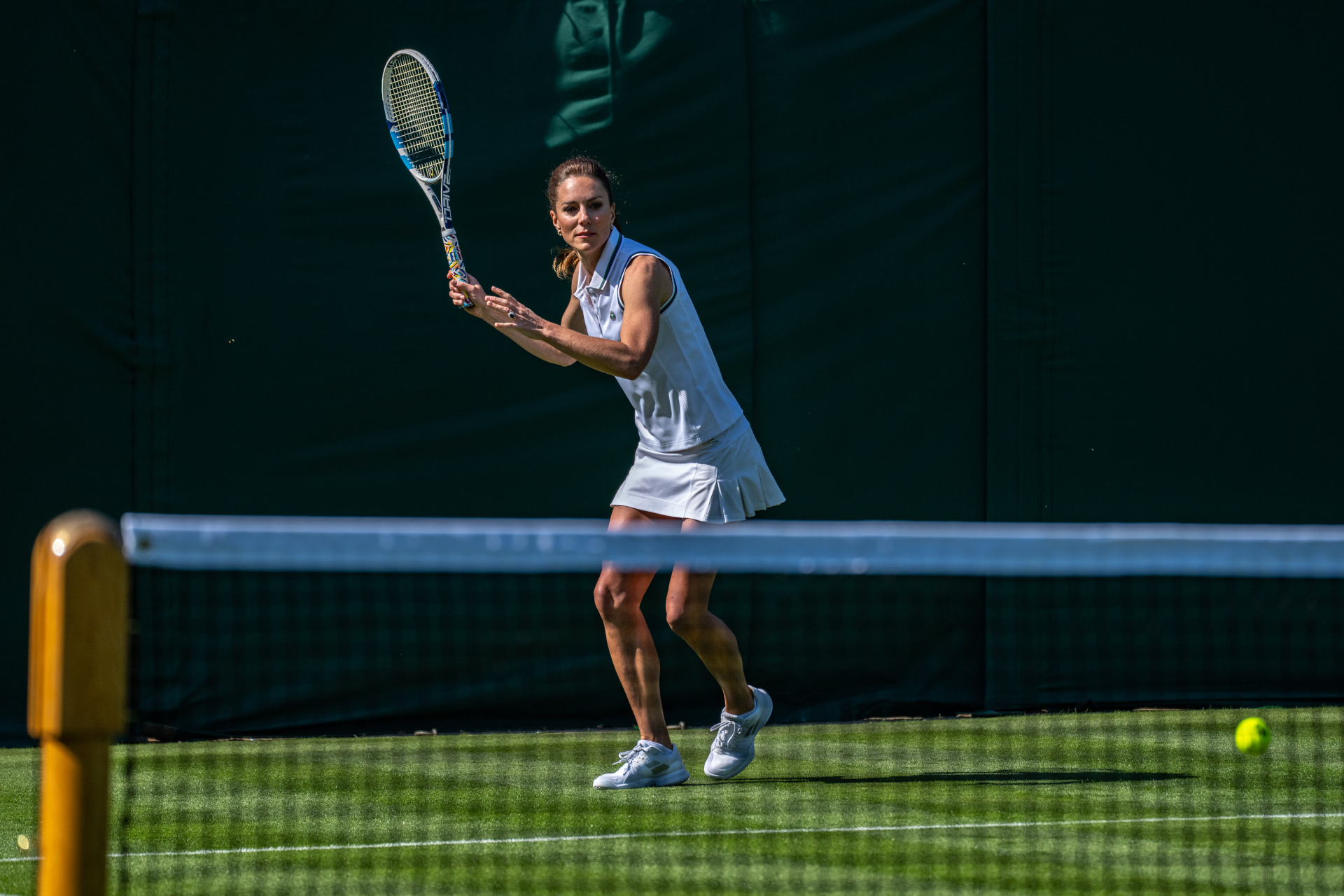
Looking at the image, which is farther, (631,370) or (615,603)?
(615,603)

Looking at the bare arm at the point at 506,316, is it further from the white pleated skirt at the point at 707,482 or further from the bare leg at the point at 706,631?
the bare leg at the point at 706,631

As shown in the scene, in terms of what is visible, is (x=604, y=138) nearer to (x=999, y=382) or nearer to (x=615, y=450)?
(x=615, y=450)

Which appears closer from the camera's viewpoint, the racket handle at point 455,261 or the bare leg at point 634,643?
the racket handle at point 455,261

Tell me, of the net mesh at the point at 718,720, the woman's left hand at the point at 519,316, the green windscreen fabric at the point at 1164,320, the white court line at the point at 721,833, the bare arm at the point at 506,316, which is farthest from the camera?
the green windscreen fabric at the point at 1164,320

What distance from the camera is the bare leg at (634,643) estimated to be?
501 centimetres

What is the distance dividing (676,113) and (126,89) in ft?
6.78

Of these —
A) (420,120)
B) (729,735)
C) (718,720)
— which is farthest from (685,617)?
(718,720)

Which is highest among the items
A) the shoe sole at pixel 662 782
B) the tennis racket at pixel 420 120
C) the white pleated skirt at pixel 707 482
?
the tennis racket at pixel 420 120

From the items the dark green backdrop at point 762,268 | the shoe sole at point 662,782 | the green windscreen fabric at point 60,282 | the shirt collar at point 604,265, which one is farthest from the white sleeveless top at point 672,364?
the green windscreen fabric at point 60,282

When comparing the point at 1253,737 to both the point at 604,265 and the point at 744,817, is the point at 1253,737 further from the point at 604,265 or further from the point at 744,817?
the point at 604,265

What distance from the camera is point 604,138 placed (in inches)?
275

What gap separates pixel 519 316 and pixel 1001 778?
6.48 ft

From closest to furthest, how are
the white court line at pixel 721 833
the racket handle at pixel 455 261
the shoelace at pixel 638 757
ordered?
the white court line at pixel 721 833
the racket handle at pixel 455 261
the shoelace at pixel 638 757

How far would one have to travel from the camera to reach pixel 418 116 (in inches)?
231
